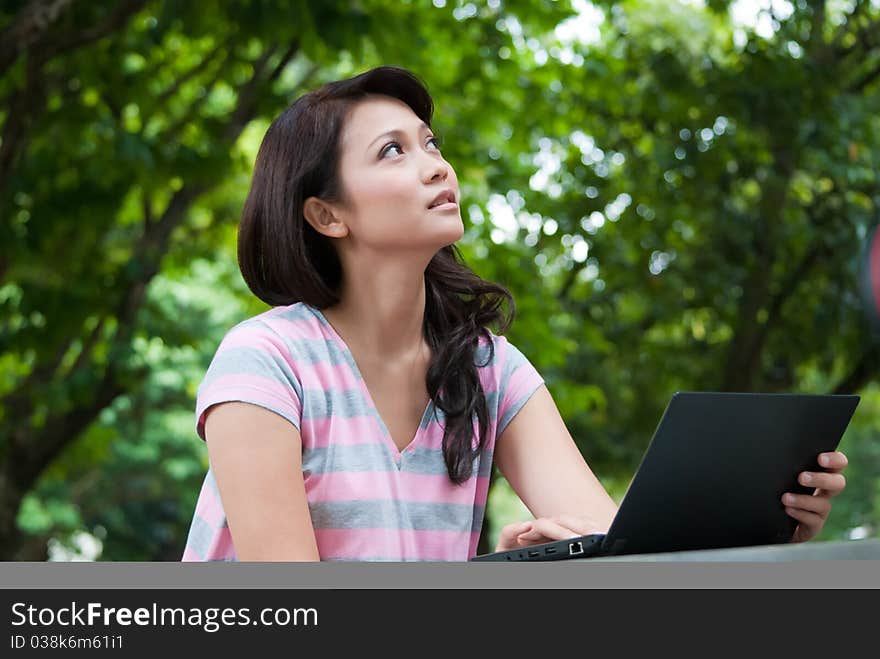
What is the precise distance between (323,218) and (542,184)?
702 cm

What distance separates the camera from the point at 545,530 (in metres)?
1.75

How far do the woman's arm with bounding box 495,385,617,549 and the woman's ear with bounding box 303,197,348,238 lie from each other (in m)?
0.46

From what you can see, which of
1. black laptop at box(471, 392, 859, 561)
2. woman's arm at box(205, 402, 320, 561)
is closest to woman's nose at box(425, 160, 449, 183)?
woman's arm at box(205, 402, 320, 561)

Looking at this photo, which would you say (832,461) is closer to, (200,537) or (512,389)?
(512,389)

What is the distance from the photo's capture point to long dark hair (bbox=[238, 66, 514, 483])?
2.14 meters

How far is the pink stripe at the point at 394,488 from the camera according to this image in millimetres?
1942

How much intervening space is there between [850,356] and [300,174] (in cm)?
706

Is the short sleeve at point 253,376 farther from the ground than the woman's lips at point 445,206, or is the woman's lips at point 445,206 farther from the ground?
the woman's lips at point 445,206

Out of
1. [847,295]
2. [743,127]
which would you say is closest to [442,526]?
[743,127]

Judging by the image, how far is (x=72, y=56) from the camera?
19.8ft

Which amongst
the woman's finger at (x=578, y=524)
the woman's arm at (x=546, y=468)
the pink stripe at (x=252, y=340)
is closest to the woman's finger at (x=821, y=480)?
the woman's finger at (x=578, y=524)

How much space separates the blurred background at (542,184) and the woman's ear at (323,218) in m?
3.03

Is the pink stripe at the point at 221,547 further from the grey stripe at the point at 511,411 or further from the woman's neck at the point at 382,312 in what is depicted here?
the grey stripe at the point at 511,411

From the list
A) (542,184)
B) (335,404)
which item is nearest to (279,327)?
(335,404)
